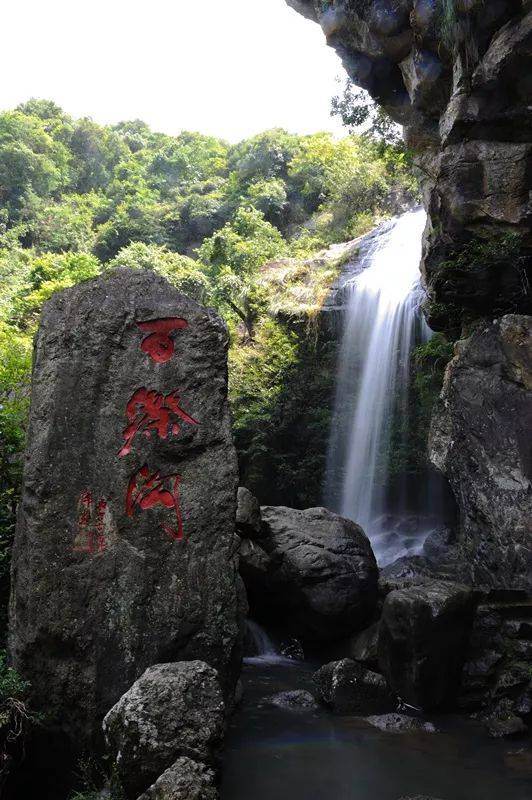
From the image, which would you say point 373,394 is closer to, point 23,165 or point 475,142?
point 475,142

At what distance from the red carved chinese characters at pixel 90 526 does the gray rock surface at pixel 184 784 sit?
1647mm

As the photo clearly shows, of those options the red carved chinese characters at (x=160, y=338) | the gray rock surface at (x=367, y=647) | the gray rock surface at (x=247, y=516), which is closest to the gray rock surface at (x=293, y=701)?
the gray rock surface at (x=367, y=647)

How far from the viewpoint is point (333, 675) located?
6.92 metres

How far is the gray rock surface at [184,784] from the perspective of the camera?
11.4 ft

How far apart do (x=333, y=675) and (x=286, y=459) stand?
8724 millimetres

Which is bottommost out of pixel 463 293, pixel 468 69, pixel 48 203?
pixel 463 293

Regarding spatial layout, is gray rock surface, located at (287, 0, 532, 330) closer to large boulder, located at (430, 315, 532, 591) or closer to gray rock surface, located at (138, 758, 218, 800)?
large boulder, located at (430, 315, 532, 591)

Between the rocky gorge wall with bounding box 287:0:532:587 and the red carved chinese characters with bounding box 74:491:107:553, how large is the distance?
19.6ft

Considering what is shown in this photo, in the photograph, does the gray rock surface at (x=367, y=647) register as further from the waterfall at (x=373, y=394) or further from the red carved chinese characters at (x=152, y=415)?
the waterfall at (x=373, y=394)

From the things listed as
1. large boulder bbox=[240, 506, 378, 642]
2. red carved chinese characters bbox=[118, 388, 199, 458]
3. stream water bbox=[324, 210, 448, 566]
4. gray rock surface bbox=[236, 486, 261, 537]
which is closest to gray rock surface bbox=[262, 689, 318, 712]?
large boulder bbox=[240, 506, 378, 642]

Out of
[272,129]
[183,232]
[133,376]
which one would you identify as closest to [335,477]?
[133,376]

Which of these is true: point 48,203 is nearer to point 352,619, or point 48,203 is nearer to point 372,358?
point 372,358

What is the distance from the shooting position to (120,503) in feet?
15.8

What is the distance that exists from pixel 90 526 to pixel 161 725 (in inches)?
60.6
